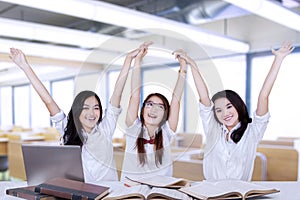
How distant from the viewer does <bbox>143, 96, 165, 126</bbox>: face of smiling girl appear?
56.7 inches

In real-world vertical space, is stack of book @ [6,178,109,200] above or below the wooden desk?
above

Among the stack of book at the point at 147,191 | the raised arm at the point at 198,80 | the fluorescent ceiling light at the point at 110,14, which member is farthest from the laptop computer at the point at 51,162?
the fluorescent ceiling light at the point at 110,14

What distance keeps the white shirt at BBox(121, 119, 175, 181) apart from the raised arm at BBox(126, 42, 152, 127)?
0.04m

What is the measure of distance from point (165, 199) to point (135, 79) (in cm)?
61

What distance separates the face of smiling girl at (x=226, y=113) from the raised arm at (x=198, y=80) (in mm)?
106

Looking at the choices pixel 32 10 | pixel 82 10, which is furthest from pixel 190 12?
pixel 32 10

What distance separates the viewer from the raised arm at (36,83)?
1.56 metres

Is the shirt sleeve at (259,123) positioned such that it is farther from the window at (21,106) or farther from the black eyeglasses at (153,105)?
the window at (21,106)

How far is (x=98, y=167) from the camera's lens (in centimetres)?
156

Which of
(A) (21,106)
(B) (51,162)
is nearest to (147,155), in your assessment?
(B) (51,162)

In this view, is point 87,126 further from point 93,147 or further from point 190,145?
point 190,145

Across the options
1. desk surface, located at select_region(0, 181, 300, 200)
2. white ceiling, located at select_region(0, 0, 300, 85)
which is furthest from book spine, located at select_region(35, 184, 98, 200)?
white ceiling, located at select_region(0, 0, 300, 85)

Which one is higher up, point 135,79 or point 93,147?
point 135,79

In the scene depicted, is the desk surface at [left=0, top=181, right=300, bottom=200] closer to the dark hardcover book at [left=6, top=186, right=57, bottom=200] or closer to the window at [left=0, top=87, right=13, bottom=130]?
the dark hardcover book at [left=6, top=186, right=57, bottom=200]
